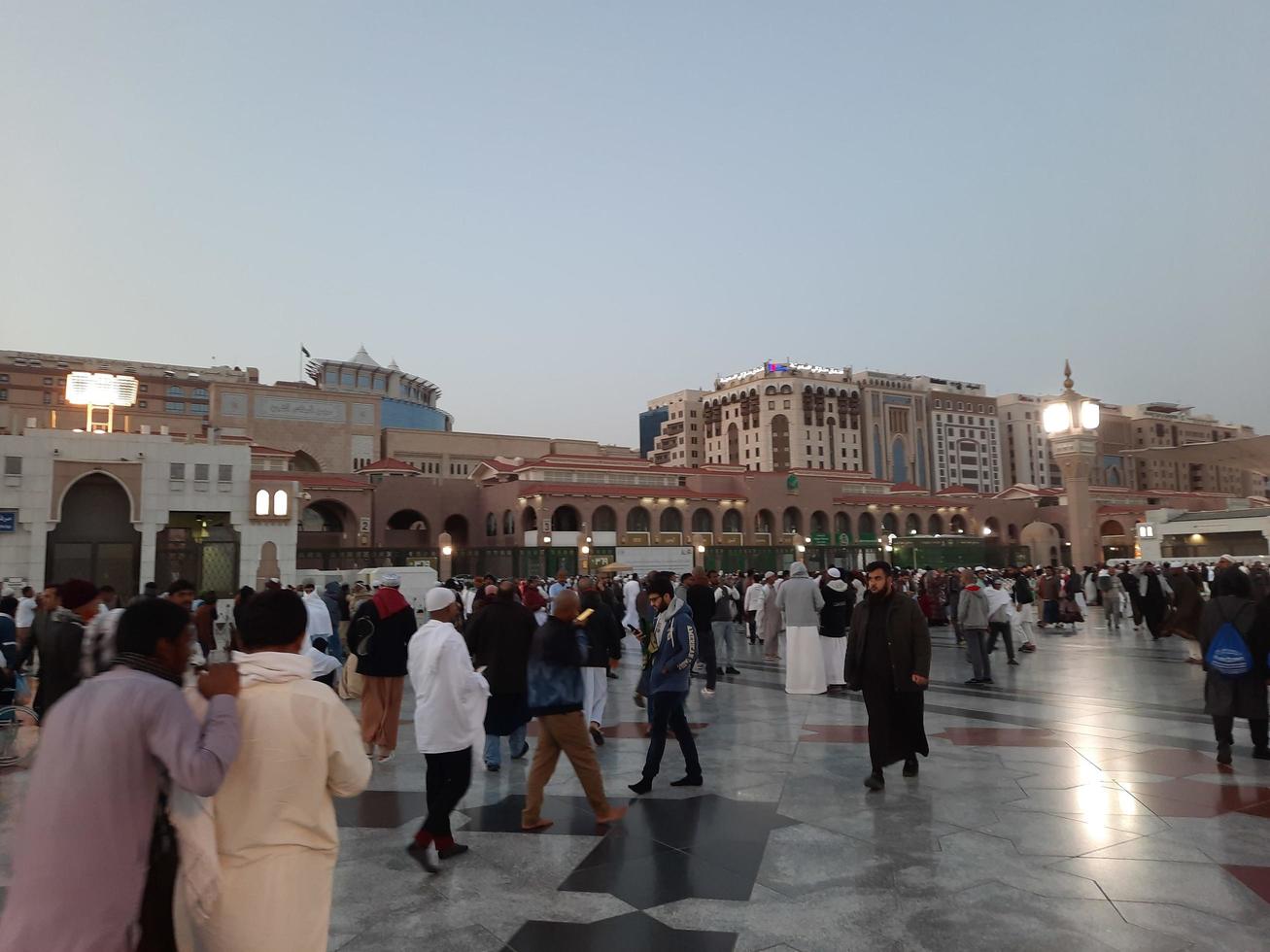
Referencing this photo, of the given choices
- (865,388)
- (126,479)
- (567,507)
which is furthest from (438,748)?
(865,388)

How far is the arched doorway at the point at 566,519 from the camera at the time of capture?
4588 cm

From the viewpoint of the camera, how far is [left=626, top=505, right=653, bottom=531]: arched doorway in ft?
159

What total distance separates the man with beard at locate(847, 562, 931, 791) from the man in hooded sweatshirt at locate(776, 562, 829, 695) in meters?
3.89

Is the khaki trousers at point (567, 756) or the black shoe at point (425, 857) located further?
the khaki trousers at point (567, 756)

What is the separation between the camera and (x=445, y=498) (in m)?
48.0

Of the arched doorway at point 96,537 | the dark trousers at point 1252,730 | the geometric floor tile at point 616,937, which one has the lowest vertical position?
the geometric floor tile at point 616,937

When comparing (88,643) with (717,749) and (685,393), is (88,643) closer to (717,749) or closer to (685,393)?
(717,749)

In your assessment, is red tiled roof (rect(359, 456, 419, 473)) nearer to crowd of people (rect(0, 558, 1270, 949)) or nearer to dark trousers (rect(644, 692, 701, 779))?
crowd of people (rect(0, 558, 1270, 949))

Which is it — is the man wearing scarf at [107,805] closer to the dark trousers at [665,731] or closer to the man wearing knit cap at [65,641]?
the man wearing knit cap at [65,641]

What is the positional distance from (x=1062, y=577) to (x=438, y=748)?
67.3 ft

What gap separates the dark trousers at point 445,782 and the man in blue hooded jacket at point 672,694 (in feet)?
5.05

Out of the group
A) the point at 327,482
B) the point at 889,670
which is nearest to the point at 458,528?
the point at 327,482

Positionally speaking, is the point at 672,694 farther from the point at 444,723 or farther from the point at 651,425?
the point at 651,425

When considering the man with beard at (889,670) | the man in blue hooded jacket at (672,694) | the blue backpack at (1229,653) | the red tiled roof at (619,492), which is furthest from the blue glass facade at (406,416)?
the blue backpack at (1229,653)
